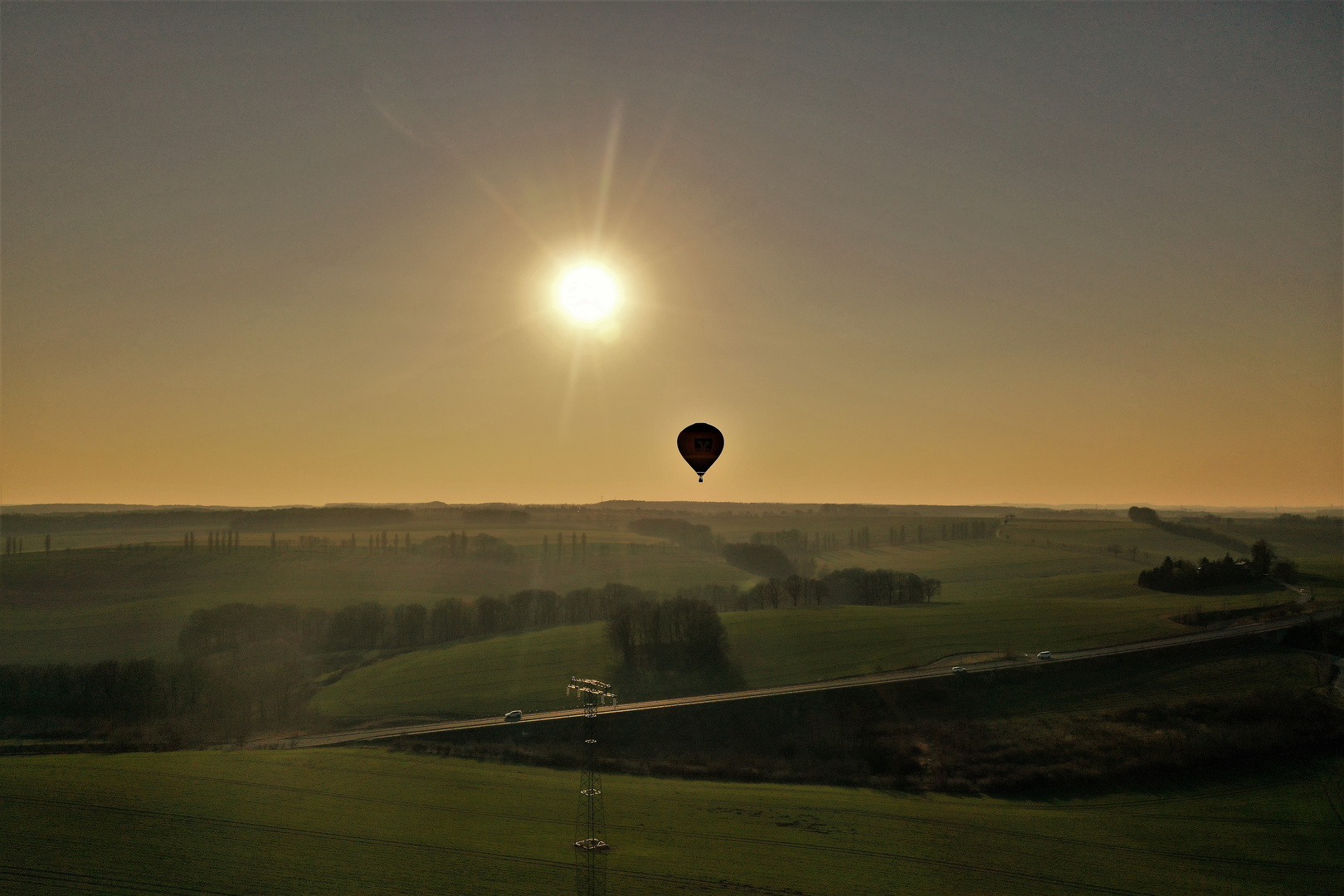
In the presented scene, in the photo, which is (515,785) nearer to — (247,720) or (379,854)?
(379,854)

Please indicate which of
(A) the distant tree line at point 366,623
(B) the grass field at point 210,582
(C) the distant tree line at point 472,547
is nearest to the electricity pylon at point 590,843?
(A) the distant tree line at point 366,623

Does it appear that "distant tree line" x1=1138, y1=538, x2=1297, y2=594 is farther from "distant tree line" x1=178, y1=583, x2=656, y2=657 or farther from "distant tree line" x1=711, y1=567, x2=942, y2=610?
"distant tree line" x1=178, y1=583, x2=656, y2=657

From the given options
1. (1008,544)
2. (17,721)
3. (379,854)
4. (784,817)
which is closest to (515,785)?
(379,854)

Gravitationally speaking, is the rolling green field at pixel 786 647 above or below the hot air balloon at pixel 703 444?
below

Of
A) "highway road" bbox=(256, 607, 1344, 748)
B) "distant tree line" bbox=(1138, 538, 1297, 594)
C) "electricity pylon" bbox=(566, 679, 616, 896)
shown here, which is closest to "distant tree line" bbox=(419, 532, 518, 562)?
"highway road" bbox=(256, 607, 1344, 748)

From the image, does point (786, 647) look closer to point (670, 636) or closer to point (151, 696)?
point (670, 636)

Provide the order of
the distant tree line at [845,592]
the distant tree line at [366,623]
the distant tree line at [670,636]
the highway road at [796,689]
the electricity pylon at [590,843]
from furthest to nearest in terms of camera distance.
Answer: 1. the distant tree line at [845,592]
2. the distant tree line at [366,623]
3. the distant tree line at [670,636]
4. the highway road at [796,689]
5. the electricity pylon at [590,843]

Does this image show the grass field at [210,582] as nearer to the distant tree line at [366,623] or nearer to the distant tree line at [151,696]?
the distant tree line at [366,623]
